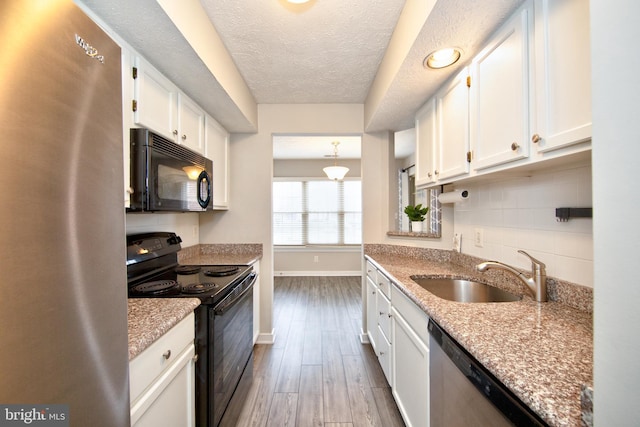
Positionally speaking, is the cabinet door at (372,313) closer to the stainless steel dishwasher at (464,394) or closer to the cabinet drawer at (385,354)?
the cabinet drawer at (385,354)

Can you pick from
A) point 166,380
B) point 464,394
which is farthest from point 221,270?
point 464,394

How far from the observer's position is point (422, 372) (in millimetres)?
1218

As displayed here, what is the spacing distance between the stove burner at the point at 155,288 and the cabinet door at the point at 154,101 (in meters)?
0.86

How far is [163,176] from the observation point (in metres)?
1.37

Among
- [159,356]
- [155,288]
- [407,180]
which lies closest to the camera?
[159,356]

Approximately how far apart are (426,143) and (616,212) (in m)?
1.67

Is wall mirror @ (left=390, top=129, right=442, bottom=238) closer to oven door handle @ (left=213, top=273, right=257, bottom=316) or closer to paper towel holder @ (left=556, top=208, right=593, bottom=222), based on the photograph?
paper towel holder @ (left=556, top=208, right=593, bottom=222)

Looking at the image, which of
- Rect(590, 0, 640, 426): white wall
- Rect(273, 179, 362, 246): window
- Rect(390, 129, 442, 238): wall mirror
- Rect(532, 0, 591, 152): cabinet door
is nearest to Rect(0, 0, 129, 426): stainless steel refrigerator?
Rect(590, 0, 640, 426): white wall

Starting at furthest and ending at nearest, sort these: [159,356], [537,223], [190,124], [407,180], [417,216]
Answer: [407,180]
[417,216]
[190,124]
[537,223]
[159,356]

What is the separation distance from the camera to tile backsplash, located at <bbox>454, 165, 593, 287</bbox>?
103 centimetres

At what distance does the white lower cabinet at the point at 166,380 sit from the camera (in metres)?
0.83

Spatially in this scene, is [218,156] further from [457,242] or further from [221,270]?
[457,242]

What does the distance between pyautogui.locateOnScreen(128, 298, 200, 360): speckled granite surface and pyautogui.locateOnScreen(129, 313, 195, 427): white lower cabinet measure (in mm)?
44

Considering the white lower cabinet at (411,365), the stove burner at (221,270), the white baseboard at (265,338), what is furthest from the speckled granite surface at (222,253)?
the white lower cabinet at (411,365)
